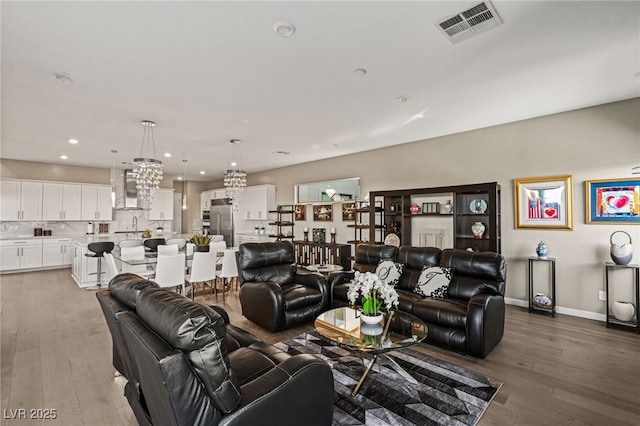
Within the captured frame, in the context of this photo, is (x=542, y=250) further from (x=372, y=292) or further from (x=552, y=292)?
(x=372, y=292)

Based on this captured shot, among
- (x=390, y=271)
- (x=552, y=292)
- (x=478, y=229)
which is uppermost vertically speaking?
(x=478, y=229)

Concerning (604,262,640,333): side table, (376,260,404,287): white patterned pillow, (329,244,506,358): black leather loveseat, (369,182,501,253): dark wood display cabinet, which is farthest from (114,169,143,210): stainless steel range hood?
(604,262,640,333): side table

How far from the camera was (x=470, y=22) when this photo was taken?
234 cm

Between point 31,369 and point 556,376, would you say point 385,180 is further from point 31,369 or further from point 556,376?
point 31,369

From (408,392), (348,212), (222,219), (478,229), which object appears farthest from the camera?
(222,219)

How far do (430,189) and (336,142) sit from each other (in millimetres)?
2015

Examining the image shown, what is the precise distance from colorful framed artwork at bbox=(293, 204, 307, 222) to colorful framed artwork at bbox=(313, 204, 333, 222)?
0.39 meters

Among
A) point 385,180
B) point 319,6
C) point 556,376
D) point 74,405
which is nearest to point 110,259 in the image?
point 74,405

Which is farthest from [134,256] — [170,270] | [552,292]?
[552,292]

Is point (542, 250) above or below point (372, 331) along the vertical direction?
above

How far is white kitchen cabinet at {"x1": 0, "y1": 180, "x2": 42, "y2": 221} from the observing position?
752 cm

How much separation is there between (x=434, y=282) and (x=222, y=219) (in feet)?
26.7

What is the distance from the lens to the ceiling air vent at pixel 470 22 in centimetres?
222

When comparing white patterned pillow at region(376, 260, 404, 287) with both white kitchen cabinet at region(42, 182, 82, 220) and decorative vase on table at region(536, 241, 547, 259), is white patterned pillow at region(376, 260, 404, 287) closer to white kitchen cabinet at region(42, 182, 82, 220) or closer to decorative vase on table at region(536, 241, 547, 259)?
decorative vase on table at region(536, 241, 547, 259)
